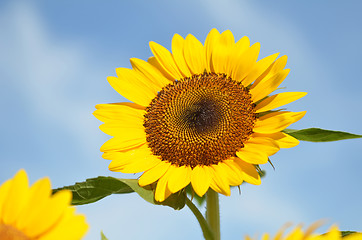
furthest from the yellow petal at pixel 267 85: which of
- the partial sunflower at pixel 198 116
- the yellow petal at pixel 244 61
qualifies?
the yellow petal at pixel 244 61

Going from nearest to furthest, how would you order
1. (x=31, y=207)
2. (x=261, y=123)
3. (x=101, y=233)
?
(x=31, y=207)
(x=101, y=233)
(x=261, y=123)

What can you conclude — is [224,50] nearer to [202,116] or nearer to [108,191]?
[202,116]

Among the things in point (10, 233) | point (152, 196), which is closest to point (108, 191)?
point (152, 196)

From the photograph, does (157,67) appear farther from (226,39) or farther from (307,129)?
(307,129)

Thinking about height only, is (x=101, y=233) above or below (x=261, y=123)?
below

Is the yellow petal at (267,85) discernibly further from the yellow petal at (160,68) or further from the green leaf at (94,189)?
the green leaf at (94,189)

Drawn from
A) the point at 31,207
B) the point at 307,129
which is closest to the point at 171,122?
the point at 307,129

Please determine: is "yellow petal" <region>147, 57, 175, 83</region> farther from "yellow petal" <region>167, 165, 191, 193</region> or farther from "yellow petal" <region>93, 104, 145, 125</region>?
"yellow petal" <region>167, 165, 191, 193</region>
